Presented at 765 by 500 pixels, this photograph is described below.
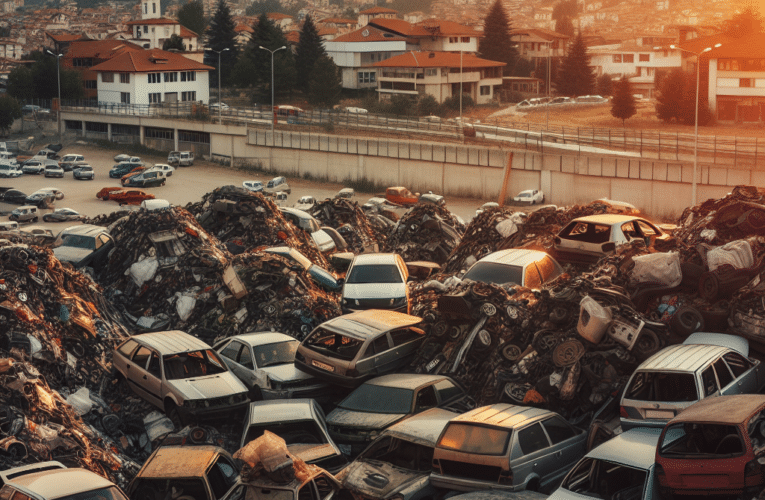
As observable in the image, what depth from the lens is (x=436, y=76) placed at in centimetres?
9069

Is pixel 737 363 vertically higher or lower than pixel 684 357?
lower

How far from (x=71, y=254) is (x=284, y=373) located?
31.2 ft

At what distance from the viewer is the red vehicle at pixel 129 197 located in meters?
54.3

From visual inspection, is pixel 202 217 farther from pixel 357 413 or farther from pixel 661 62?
pixel 661 62

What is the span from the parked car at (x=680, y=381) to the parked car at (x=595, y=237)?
6326mm

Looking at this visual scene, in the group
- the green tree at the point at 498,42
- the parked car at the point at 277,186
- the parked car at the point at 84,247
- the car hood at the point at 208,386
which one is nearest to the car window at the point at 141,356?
the car hood at the point at 208,386

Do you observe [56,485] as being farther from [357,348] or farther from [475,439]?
[357,348]

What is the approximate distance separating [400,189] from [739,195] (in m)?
39.3

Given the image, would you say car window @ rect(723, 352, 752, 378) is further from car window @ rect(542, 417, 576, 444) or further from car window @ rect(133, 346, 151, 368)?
car window @ rect(133, 346, 151, 368)

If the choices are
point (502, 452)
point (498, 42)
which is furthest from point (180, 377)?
point (498, 42)

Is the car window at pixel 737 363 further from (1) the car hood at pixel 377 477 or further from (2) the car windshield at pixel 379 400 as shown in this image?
(2) the car windshield at pixel 379 400

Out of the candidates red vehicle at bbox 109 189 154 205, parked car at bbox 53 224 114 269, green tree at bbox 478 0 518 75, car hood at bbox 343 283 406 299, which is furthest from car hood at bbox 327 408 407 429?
green tree at bbox 478 0 518 75

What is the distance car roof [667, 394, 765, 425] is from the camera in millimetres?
8586

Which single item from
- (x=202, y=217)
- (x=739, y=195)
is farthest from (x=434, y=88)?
(x=739, y=195)
